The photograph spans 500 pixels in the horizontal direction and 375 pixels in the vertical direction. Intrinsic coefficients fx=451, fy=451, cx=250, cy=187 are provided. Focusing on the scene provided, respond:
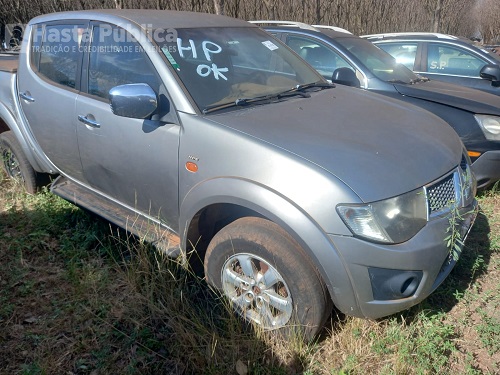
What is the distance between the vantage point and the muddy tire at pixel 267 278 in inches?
91.4

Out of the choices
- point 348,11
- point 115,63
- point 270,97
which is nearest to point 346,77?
point 270,97

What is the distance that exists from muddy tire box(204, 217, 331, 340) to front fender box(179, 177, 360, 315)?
9 centimetres

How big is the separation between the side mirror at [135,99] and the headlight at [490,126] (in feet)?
10.2

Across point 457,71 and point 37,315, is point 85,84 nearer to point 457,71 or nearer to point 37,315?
point 37,315

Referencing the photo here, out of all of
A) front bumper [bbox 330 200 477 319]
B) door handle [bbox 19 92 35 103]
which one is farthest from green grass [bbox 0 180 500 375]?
door handle [bbox 19 92 35 103]

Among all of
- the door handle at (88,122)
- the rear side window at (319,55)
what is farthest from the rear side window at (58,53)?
the rear side window at (319,55)

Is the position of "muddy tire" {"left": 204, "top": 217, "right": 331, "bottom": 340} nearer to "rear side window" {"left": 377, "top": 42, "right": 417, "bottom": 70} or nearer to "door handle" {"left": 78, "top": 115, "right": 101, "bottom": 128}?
"door handle" {"left": 78, "top": 115, "right": 101, "bottom": 128}

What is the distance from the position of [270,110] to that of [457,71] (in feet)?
15.2

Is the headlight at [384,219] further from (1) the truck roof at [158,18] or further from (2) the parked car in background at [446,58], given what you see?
(2) the parked car in background at [446,58]

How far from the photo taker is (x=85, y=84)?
3.41 metres

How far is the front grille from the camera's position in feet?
7.79

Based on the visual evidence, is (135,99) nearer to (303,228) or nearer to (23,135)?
(303,228)

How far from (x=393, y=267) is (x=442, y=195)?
22.4 inches

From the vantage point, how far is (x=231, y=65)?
3.13m
